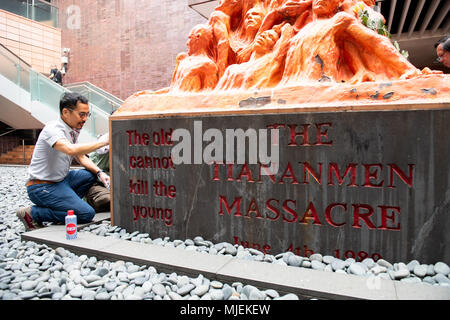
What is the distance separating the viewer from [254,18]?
3018mm

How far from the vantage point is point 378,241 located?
199 cm

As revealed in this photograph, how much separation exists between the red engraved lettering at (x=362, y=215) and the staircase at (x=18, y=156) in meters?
11.9

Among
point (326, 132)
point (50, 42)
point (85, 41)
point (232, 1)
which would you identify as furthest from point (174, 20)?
point (326, 132)

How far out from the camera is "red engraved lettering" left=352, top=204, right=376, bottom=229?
78.4 inches

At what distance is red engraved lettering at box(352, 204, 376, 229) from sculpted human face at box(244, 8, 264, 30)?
1.92 metres

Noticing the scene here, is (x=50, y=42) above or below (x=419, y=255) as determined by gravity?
above

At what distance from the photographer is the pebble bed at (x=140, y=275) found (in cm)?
175

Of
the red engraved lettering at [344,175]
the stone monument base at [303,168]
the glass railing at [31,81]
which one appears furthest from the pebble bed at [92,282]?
the glass railing at [31,81]

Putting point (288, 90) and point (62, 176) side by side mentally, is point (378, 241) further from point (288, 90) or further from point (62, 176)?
point (62, 176)

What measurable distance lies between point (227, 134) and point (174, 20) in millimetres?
10168

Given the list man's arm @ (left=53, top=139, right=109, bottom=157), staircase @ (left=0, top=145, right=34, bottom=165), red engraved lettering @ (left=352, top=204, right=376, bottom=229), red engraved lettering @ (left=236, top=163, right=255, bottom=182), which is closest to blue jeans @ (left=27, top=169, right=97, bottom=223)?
man's arm @ (left=53, top=139, right=109, bottom=157)

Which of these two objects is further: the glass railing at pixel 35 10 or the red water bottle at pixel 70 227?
the glass railing at pixel 35 10

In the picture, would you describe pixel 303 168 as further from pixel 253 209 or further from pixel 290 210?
pixel 253 209

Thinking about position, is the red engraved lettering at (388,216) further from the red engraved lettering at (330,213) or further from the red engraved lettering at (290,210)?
the red engraved lettering at (290,210)
